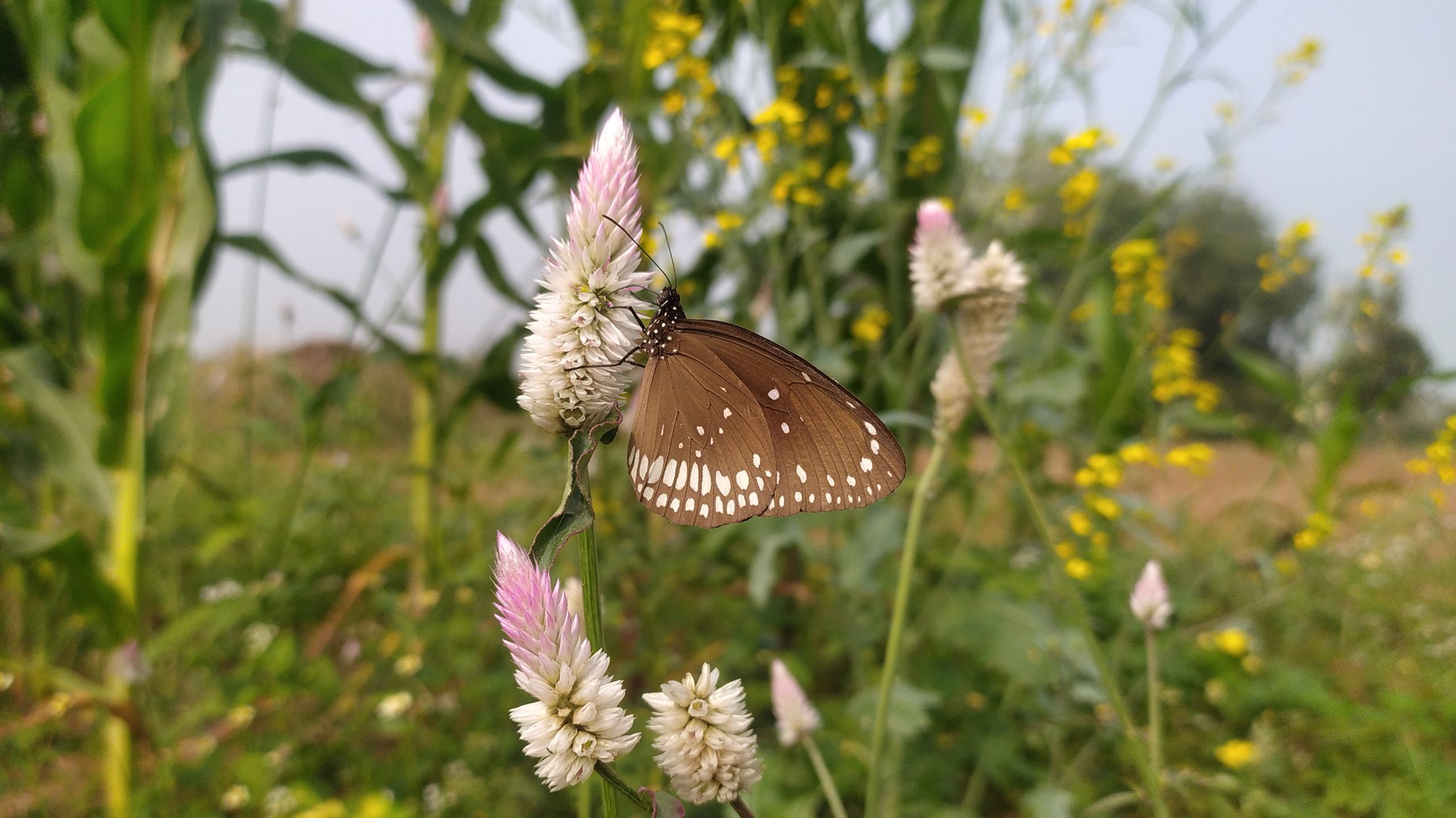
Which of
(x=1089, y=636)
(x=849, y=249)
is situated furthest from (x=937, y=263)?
(x=849, y=249)

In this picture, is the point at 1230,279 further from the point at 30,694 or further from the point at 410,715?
the point at 30,694

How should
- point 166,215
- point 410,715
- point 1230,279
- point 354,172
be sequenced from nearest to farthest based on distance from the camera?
point 166,215, point 410,715, point 354,172, point 1230,279

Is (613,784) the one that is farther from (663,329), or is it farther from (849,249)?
(849,249)

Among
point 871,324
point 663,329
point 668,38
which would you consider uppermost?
point 668,38

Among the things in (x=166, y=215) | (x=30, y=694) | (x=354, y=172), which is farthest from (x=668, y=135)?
(x=30, y=694)

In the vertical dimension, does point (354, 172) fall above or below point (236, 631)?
above

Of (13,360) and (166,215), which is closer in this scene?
(13,360)
